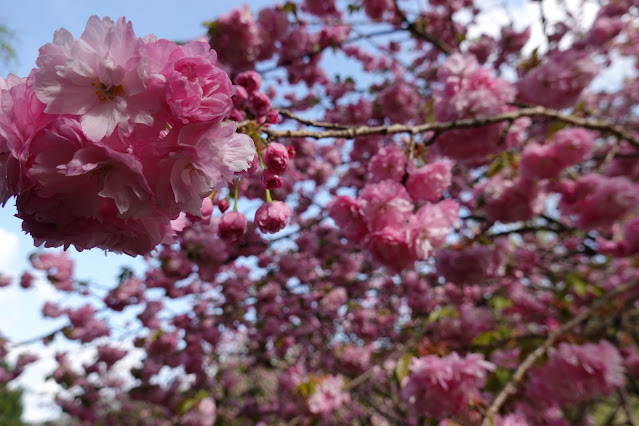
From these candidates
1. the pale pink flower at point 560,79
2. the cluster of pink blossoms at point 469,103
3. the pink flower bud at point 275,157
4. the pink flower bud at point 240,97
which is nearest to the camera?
the pink flower bud at point 275,157

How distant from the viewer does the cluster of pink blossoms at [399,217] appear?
1.25 m

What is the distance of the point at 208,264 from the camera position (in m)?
3.23

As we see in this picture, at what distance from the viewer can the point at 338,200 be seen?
52.1 inches

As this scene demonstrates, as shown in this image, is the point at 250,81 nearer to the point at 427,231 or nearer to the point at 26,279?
the point at 427,231

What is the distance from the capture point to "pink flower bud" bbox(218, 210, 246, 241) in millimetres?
1059

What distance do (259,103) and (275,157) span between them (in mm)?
203

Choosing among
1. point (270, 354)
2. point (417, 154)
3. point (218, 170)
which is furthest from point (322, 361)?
point (218, 170)

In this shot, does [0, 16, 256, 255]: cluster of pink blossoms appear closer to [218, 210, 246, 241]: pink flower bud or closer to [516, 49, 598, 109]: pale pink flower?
[218, 210, 246, 241]: pink flower bud

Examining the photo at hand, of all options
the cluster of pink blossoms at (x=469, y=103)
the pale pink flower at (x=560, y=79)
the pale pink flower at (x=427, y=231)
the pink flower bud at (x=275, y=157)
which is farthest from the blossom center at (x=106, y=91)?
the pale pink flower at (x=560, y=79)

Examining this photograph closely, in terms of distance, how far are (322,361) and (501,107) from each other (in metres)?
4.20

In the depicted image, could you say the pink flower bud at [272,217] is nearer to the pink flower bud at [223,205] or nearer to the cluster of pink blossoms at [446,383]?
the pink flower bud at [223,205]

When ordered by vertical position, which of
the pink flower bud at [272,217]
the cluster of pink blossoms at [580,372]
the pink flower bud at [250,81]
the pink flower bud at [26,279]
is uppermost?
the pink flower bud at [26,279]

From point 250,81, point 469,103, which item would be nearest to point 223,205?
point 250,81

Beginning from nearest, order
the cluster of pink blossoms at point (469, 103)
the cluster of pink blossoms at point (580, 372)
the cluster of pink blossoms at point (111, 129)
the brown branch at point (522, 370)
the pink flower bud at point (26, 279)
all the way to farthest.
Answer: the cluster of pink blossoms at point (111, 129) → the brown branch at point (522, 370) → the cluster of pink blossoms at point (469, 103) → the cluster of pink blossoms at point (580, 372) → the pink flower bud at point (26, 279)
